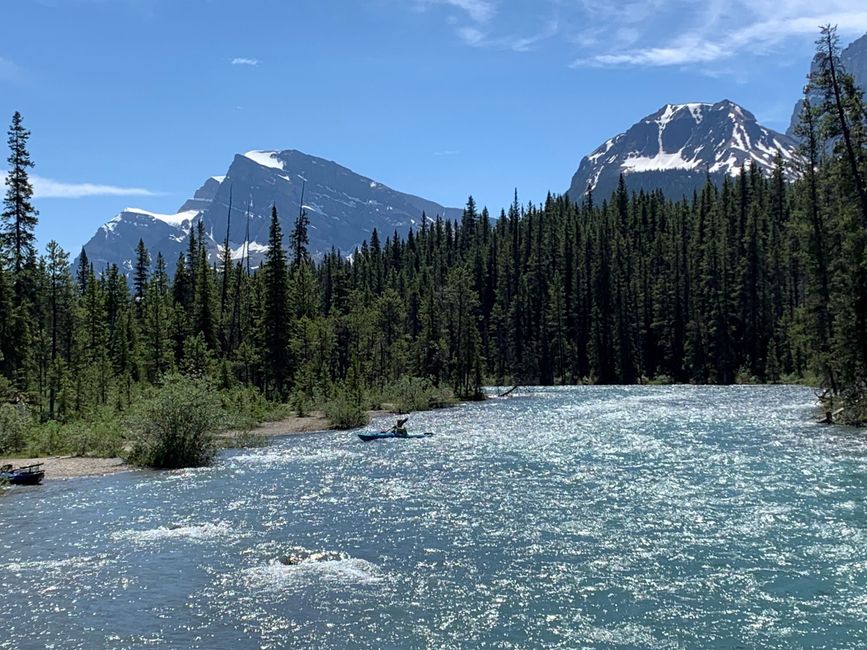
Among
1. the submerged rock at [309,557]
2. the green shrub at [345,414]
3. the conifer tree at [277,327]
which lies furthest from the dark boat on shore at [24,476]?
the conifer tree at [277,327]

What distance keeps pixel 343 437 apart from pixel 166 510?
23.0 meters

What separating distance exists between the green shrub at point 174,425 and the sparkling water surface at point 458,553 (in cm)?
190

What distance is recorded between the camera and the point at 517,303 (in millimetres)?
133625

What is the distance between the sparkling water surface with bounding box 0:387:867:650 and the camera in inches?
557

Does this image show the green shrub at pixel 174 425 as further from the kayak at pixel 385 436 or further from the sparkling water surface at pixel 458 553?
the kayak at pixel 385 436

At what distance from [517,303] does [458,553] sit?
116 meters

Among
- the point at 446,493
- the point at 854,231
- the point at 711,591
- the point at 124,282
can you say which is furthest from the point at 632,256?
the point at 711,591

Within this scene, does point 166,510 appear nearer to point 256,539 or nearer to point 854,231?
point 256,539

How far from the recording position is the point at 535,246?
15100 cm

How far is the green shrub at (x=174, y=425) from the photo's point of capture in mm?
34531

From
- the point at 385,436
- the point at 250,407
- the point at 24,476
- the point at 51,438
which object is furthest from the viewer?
the point at 250,407

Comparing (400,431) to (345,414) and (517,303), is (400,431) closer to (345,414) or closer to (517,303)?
(345,414)

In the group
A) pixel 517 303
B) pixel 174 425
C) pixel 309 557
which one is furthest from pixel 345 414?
pixel 517 303

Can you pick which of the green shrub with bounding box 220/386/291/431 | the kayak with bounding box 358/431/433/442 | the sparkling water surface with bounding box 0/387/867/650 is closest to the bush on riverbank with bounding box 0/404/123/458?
the sparkling water surface with bounding box 0/387/867/650
